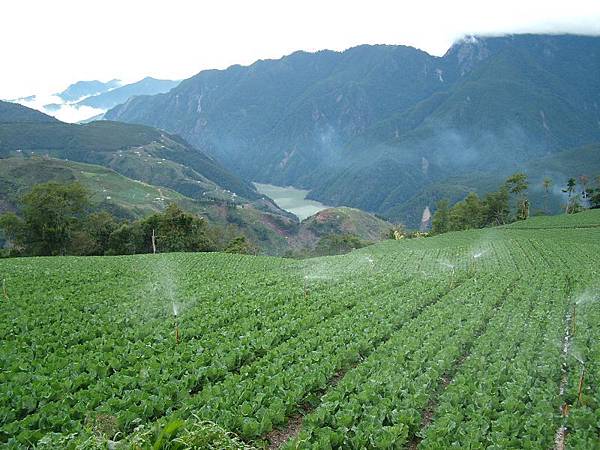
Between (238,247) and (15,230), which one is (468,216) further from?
(15,230)

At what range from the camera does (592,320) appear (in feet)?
59.9

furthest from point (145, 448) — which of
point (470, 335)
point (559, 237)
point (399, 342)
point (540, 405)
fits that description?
point (559, 237)

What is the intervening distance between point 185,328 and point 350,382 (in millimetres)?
7212

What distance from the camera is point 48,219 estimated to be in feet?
222

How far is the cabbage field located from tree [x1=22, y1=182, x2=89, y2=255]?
45.0 metres

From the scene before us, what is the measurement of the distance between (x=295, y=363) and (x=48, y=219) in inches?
2611

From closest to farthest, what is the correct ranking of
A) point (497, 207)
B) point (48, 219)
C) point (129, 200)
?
point (48, 219) < point (497, 207) < point (129, 200)

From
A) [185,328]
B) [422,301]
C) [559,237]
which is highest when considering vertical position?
[185,328]

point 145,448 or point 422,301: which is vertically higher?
point 145,448

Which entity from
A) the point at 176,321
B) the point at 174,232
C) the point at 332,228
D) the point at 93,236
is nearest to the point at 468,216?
the point at 174,232

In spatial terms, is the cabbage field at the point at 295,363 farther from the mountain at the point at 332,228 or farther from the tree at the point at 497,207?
the mountain at the point at 332,228

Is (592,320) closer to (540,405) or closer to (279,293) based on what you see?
(540,405)

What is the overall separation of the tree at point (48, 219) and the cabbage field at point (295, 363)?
45041 mm

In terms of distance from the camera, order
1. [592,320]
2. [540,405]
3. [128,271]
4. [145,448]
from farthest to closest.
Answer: [128,271], [592,320], [540,405], [145,448]
